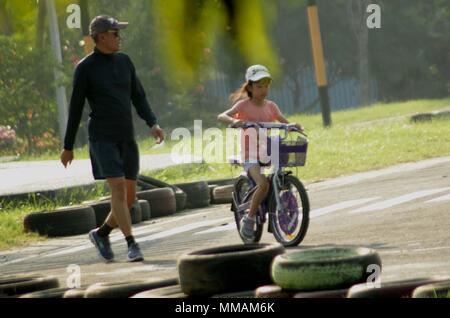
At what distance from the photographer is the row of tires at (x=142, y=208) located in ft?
57.0

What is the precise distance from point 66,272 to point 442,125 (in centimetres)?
2179

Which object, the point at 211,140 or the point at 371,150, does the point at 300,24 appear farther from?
the point at 371,150

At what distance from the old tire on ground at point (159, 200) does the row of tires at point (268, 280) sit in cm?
910

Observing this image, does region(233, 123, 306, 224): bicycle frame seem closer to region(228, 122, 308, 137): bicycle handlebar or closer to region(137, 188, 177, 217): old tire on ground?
region(228, 122, 308, 137): bicycle handlebar

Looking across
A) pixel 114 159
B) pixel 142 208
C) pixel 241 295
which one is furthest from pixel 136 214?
pixel 241 295

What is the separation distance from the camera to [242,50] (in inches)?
2039

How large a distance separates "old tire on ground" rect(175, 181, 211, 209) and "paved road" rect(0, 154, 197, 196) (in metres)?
1.97

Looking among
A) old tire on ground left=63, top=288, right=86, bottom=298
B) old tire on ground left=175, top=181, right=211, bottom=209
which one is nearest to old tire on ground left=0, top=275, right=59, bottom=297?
old tire on ground left=63, top=288, right=86, bottom=298

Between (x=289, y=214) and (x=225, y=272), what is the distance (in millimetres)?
4285

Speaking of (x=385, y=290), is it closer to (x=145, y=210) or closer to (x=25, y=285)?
(x=25, y=285)

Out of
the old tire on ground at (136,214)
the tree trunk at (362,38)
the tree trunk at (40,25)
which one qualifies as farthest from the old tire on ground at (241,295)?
the tree trunk at (362,38)

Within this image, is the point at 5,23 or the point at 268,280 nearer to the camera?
the point at 268,280

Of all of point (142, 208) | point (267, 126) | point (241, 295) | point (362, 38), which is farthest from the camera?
point (362, 38)

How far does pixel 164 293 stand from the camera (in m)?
8.91
